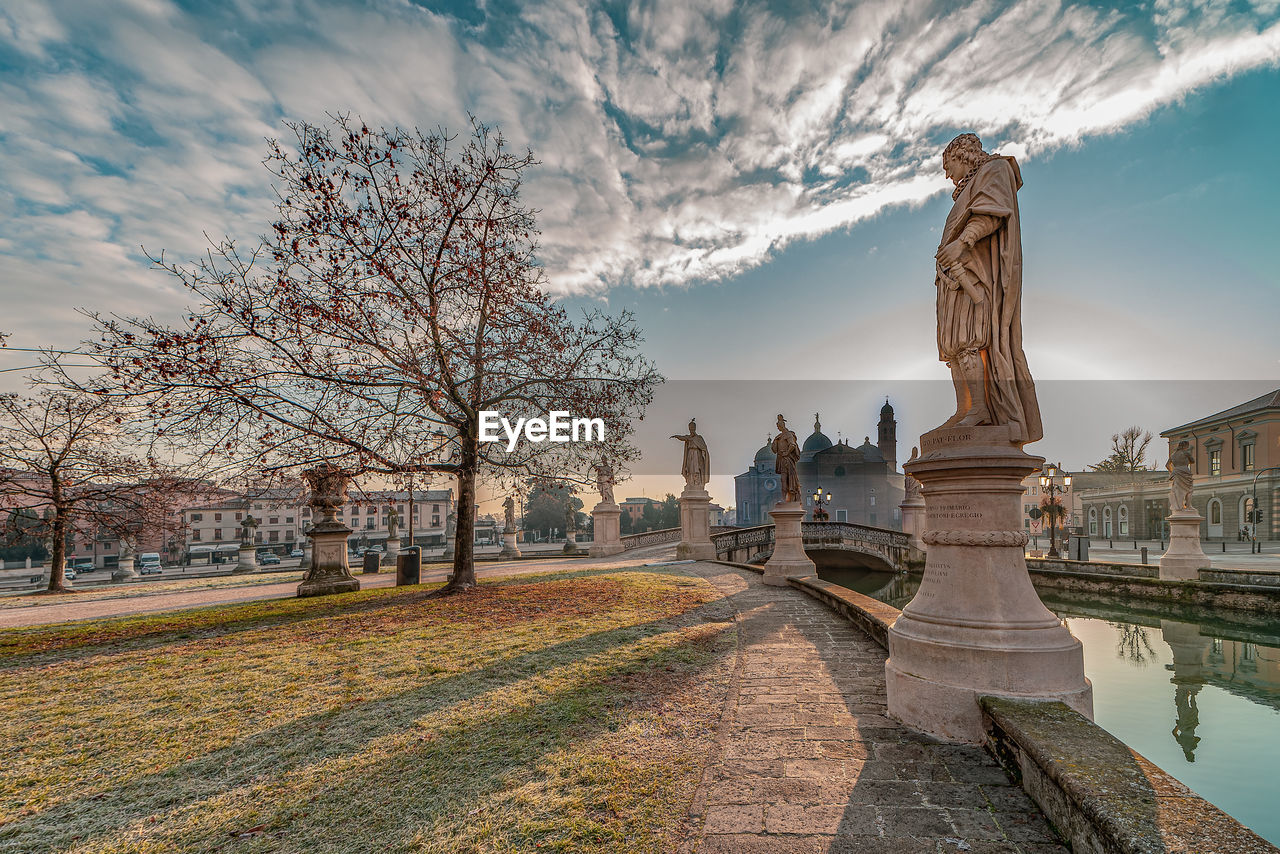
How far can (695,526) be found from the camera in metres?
18.8

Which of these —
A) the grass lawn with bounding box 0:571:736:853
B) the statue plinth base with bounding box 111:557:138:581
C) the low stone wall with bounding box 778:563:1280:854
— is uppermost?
the low stone wall with bounding box 778:563:1280:854

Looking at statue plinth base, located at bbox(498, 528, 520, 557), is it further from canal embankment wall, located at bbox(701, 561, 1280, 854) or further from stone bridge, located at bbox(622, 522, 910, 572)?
canal embankment wall, located at bbox(701, 561, 1280, 854)

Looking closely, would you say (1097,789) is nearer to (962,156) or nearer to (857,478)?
(962,156)

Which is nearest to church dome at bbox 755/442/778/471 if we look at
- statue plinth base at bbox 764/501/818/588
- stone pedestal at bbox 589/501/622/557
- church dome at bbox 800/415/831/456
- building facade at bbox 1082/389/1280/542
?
church dome at bbox 800/415/831/456

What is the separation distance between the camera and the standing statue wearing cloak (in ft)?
13.0

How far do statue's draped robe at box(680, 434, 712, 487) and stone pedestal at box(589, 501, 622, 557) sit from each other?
527cm

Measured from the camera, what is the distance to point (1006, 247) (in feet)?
13.1

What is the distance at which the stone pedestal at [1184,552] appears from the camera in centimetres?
1430

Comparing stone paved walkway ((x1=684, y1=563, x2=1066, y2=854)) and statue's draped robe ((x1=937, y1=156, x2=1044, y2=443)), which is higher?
statue's draped robe ((x1=937, y1=156, x2=1044, y2=443))

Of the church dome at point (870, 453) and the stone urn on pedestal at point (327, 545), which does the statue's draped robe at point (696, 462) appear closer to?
the stone urn on pedestal at point (327, 545)

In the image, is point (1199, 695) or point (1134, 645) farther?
point (1134, 645)

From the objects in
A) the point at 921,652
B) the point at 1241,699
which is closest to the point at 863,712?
the point at 921,652

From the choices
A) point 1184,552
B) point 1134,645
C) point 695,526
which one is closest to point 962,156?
point 1134,645

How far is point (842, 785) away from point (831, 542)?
88.9 ft
